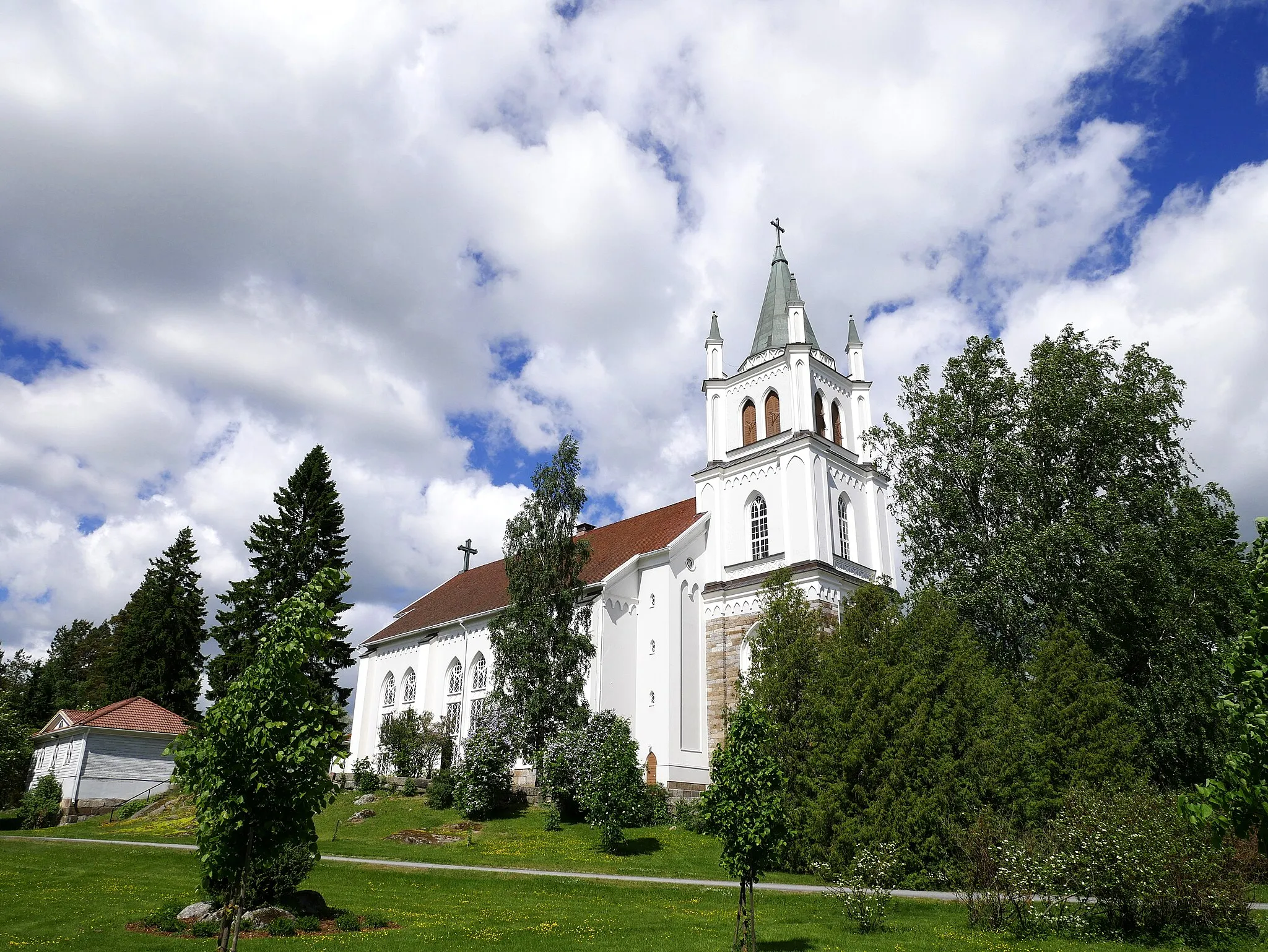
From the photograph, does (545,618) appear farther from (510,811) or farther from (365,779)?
(365,779)

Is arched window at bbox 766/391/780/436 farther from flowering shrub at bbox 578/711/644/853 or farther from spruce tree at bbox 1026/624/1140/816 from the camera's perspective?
spruce tree at bbox 1026/624/1140/816

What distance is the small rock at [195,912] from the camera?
45.8 feet

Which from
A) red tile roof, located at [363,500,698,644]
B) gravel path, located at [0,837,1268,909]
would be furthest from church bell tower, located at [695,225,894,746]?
gravel path, located at [0,837,1268,909]

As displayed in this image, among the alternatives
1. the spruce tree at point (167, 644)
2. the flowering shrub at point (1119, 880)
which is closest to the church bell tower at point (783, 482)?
the flowering shrub at point (1119, 880)

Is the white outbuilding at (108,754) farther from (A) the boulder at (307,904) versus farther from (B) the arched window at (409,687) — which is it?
(A) the boulder at (307,904)

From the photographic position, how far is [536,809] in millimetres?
31594

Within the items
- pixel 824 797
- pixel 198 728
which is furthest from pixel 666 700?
pixel 198 728

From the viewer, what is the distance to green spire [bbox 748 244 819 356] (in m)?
39.2

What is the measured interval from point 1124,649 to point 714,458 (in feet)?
60.5

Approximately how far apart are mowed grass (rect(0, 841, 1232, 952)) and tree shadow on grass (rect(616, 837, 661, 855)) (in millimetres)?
5420

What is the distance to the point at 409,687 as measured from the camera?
46594 mm

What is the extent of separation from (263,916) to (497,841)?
1352cm

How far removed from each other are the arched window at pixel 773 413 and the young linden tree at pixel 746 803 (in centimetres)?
2465

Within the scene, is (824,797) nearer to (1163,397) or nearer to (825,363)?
(1163,397)
